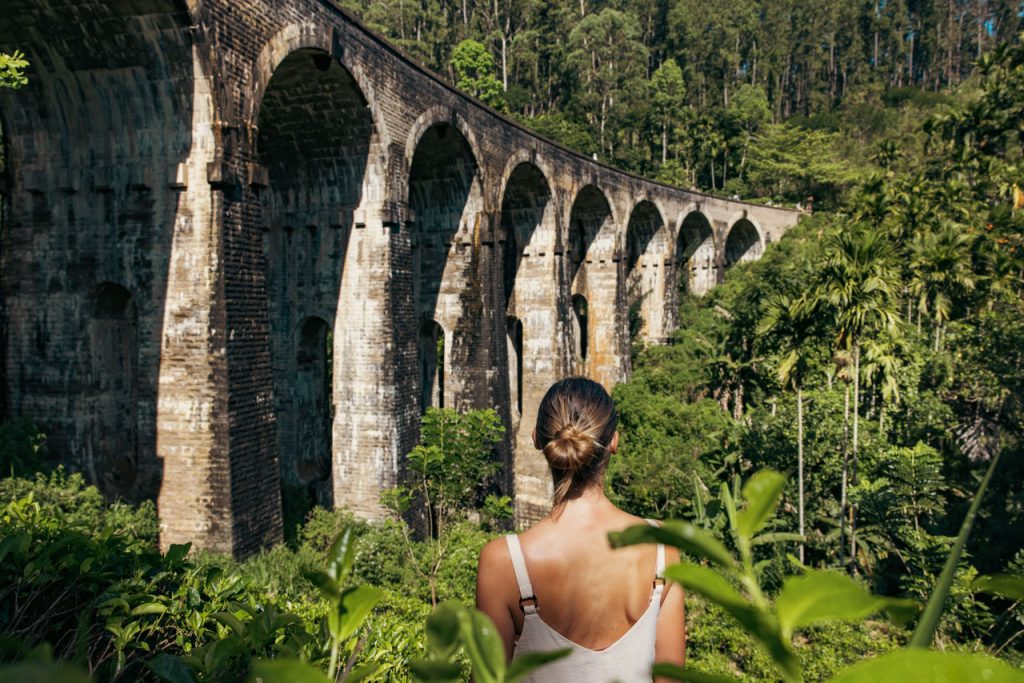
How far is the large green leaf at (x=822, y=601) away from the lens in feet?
1.77

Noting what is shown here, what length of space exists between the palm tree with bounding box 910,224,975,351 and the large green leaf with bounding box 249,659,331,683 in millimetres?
22456

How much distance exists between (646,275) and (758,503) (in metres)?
29.9

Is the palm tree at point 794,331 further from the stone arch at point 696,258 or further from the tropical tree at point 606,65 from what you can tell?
the tropical tree at point 606,65

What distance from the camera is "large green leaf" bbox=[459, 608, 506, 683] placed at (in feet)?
2.18

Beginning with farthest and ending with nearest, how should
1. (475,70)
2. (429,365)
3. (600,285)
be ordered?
1. (475,70)
2. (600,285)
3. (429,365)

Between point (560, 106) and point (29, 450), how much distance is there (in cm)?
4662

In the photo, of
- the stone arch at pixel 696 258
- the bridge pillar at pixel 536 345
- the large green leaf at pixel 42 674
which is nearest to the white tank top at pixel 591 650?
the large green leaf at pixel 42 674

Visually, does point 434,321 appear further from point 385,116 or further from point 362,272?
point 385,116

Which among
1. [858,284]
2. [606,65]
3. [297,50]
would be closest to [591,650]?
[297,50]

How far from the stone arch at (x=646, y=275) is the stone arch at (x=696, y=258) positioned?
541 centimetres

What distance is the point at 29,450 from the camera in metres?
8.52

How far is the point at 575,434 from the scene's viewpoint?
2291mm

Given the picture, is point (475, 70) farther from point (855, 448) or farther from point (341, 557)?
point (341, 557)

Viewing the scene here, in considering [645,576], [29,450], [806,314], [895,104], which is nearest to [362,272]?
[29,450]
